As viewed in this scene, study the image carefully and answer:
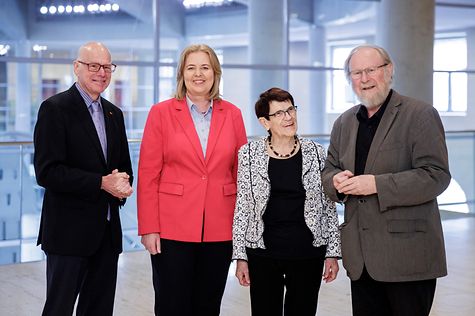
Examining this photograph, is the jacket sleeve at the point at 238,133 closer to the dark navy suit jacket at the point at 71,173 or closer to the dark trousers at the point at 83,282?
the dark navy suit jacket at the point at 71,173

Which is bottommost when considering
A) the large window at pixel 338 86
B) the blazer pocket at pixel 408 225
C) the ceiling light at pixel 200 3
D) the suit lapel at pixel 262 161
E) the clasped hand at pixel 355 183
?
the blazer pocket at pixel 408 225

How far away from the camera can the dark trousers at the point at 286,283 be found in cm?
338

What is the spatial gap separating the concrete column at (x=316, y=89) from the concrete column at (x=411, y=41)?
1810 millimetres

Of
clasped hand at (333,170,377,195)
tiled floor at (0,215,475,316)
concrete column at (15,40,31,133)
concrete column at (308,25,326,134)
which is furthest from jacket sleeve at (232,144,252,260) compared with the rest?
concrete column at (308,25,326,134)

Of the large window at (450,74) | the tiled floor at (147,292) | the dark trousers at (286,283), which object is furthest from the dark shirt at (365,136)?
the large window at (450,74)

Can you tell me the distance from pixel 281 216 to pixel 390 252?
50cm

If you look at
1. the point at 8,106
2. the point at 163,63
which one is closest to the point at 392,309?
the point at 163,63

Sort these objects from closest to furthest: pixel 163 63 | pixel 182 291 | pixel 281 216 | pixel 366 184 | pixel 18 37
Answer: pixel 366 184 → pixel 281 216 → pixel 182 291 → pixel 18 37 → pixel 163 63

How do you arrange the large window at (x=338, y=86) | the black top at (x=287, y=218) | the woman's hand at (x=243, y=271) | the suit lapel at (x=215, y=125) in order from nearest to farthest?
the black top at (x=287, y=218), the woman's hand at (x=243, y=271), the suit lapel at (x=215, y=125), the large window at (x=338, y=86)

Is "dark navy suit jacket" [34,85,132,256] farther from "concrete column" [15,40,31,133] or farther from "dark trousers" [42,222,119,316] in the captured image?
"concrete column" [15,40,31,133]

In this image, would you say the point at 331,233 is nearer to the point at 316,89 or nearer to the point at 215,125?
the point at 215,125

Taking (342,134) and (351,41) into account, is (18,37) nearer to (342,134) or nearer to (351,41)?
(351,41)

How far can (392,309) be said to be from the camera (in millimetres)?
3223

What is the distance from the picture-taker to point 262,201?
10.9ft
